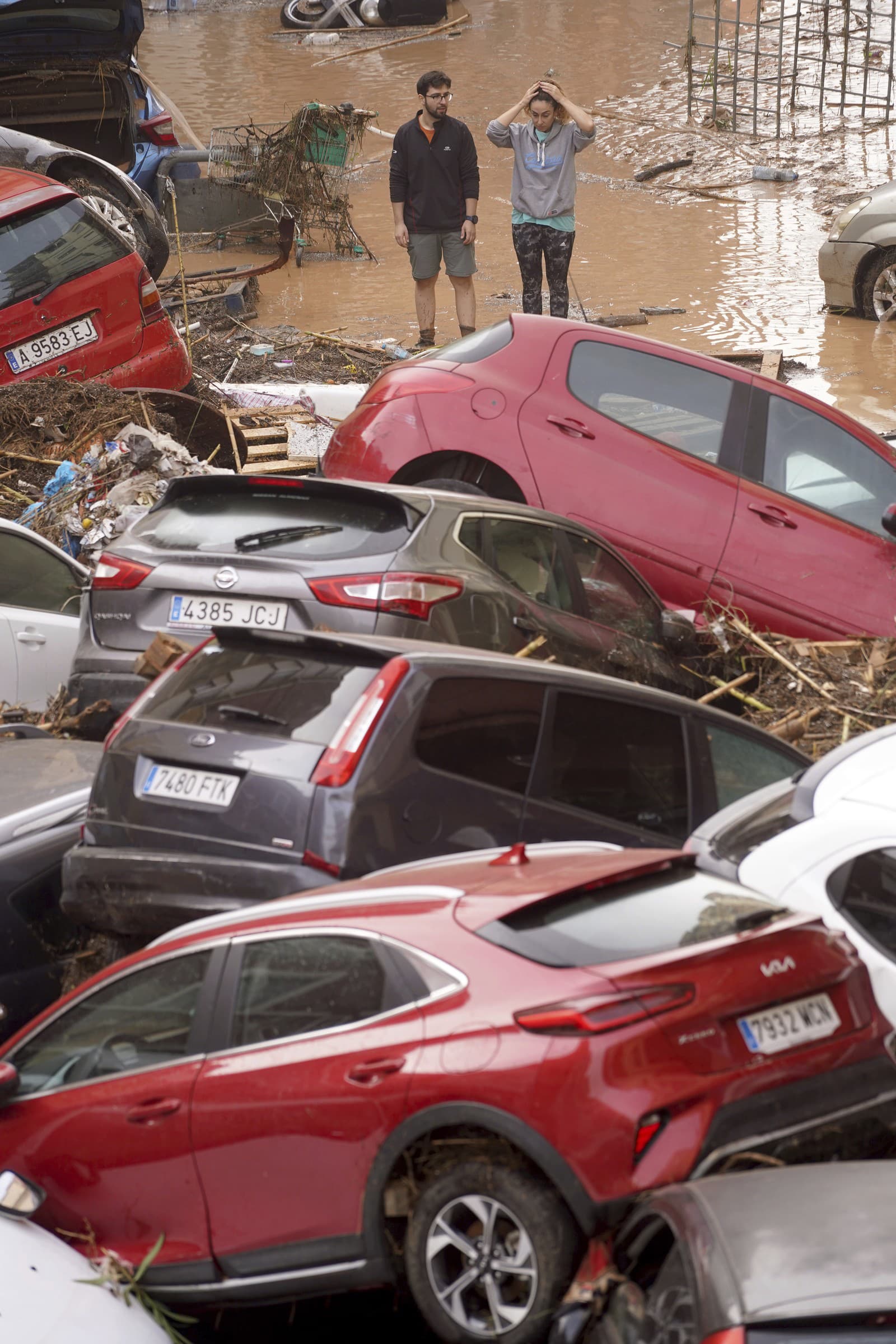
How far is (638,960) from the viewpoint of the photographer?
332 centimetres

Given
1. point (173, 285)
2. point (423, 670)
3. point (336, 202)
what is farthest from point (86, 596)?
point (336, 202)

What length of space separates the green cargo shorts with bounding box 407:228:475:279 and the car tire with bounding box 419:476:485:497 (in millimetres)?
5072

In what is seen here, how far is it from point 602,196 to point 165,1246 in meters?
17.6

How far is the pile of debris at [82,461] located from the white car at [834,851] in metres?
5.11

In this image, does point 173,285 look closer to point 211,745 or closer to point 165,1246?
point 211,745

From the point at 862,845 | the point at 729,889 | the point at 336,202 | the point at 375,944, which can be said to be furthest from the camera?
the point at 336,202

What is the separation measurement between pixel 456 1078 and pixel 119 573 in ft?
10.4

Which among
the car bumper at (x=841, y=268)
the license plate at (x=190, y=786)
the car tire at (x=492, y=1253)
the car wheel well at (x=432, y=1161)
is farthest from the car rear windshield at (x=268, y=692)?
the car bumper at (x=841, y=268)

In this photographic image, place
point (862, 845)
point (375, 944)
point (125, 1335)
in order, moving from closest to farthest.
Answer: point (125, 1335) < point (375, 944) < point (862, 845)

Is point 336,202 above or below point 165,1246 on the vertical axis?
above

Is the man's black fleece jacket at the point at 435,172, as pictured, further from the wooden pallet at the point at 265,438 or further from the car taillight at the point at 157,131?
the car taillight at the point at 157,131

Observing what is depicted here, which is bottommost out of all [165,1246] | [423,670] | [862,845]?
[165,1246]

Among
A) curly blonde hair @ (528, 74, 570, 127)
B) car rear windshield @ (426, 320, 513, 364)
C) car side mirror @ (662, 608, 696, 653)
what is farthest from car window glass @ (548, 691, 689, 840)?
curly blonde hair @ (528, 74, 570, 127)

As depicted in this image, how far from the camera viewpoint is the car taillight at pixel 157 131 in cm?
1505
